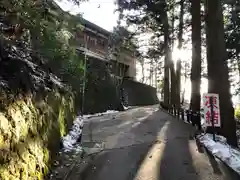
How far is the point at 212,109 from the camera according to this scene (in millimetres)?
10656

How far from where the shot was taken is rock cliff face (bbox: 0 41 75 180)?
5066mm

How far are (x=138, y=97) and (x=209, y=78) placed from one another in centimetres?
3518

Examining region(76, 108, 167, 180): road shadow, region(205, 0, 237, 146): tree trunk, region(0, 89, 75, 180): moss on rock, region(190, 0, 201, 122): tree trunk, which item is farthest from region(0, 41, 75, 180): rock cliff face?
region(190, 0, 201, 122): tree trunk

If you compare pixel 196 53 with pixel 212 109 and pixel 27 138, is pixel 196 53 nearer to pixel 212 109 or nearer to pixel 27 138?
pixel 212 109

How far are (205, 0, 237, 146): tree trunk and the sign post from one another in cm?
40

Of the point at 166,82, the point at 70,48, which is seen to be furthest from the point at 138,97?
the point at 70,48

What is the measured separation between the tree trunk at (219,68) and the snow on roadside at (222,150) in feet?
1.71

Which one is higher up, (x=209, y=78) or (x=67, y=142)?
(x=209, y=78)

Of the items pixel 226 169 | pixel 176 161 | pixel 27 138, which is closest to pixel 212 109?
pixel 176 161

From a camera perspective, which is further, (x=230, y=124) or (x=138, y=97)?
(x=138, y=97)

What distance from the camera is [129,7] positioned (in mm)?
28453

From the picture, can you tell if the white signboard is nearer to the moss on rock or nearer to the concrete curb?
the concrete curb

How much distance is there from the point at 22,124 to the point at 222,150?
5.96 m

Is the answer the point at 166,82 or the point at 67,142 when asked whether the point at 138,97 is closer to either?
the point at 166,82
